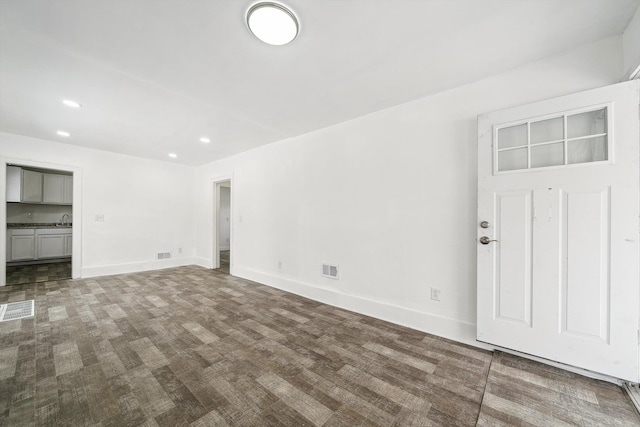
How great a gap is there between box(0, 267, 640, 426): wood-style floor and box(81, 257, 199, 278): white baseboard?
197 cm

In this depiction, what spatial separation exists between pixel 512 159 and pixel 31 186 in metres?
9.53

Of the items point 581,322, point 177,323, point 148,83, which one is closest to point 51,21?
point 148,83

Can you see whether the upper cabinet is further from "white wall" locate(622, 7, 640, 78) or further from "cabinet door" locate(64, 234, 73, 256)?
"white wall" locate(622, 7, 640, 78)

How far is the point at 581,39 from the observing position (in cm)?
181

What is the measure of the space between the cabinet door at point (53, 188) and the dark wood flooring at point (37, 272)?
1.63 meters

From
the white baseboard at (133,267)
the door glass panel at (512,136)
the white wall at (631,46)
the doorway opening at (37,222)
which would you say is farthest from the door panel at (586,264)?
the doorway opening at (37,222)

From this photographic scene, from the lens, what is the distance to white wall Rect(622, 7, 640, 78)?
157 cm

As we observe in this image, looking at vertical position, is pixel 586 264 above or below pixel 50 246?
above

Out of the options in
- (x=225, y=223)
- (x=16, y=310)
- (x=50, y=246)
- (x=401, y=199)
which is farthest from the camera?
(x=225, y=223)

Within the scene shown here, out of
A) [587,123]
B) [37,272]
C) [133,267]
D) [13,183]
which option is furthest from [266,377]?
[13,183]

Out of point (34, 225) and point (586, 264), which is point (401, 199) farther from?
point (34, 225)

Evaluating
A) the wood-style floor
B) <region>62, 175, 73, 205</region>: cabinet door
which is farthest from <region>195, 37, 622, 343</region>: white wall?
<region>62, 175, 73, 205</region>: cabinet door

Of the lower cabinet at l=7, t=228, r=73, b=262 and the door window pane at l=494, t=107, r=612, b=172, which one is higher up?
the door window pane at l=494, t=107, r=612, b=172

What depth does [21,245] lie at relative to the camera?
18.5ft
